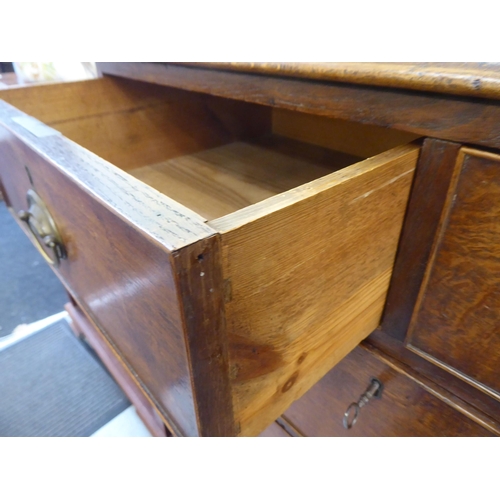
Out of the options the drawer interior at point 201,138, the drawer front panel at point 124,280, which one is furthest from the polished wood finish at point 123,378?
the drawer interior at point 201,138

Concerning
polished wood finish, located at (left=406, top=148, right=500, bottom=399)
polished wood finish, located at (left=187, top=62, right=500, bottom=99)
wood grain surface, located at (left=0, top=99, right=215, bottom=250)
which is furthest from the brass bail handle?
polished wood finish, located at (left=406, top=148, right=500, bottom=399)

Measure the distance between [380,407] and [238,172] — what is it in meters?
0.44

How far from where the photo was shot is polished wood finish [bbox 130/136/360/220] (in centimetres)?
61

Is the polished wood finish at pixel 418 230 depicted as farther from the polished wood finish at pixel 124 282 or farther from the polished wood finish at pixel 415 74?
the polished wood finish at pixel 124 282

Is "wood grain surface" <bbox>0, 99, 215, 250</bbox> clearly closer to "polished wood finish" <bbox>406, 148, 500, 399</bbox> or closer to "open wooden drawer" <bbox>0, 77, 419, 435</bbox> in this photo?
"open wooden drawer" <bbox>0, 77, 419, 435</bbox>

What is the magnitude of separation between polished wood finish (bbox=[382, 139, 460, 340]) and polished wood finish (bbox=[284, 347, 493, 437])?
0.08 m

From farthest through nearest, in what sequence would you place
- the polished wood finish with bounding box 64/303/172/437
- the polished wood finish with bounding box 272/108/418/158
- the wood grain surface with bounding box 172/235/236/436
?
the polished wood finish with bounding box 64/303/172/437, the polished wood finish with bounding box 272/108/418/158, the wood grain surface with bounding box 172/235/236/436

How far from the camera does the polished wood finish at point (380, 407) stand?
0.47 meters

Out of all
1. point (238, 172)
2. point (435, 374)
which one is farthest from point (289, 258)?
point (238, 172)

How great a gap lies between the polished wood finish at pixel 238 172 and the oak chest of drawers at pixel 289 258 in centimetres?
6

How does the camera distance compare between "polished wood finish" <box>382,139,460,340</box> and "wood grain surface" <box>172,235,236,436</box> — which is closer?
"wood grain surface" <box>172,235,236,436</box>

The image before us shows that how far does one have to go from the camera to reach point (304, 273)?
0.30 metres

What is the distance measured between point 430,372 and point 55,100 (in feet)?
2.33
